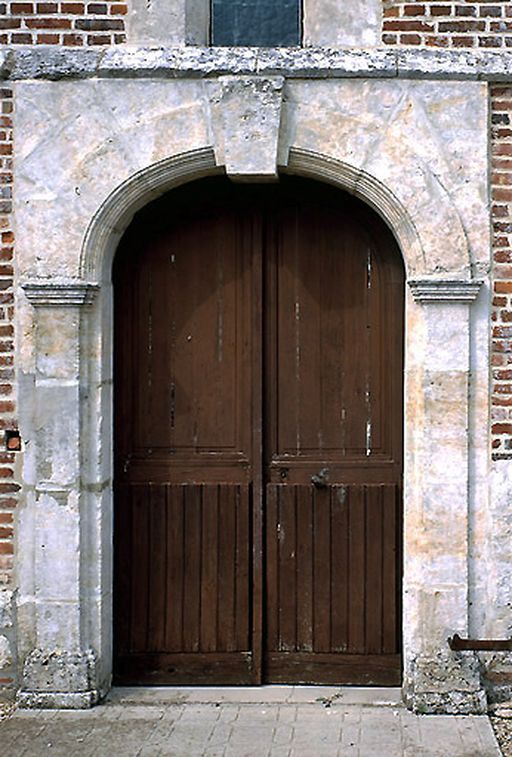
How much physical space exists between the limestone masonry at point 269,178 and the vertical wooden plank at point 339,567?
391 mm

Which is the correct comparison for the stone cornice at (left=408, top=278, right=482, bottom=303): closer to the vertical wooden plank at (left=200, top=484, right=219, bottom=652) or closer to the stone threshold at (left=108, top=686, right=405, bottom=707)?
the vertical wooden plank at (left=200, top=484, right=219, bottom=652)

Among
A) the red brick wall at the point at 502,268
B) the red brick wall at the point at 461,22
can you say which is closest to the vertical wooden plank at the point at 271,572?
the red brick wall at the point at 502,268

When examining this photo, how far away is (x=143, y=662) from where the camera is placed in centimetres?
595

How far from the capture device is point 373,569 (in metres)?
5.88

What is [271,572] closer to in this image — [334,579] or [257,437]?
[334,579]

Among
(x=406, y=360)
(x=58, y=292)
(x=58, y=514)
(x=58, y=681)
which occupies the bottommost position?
(x=58, y=681)

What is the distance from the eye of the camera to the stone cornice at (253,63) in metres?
5.50

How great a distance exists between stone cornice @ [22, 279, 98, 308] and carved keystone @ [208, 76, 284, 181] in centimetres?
98

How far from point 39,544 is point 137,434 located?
0.80 m

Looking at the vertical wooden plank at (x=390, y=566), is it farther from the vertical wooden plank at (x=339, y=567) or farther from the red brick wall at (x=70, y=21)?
the red brick wall at (x=70, y=21)

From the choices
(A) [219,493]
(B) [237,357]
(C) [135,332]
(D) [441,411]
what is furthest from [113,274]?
(D) [441,411]

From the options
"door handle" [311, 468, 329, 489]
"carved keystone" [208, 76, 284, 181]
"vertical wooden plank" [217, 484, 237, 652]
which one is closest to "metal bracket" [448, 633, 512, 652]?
"door handle" [311, 468, 329, 489]

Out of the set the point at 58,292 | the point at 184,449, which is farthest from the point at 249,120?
the point at 184,449

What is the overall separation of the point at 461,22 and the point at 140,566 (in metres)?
3.37
